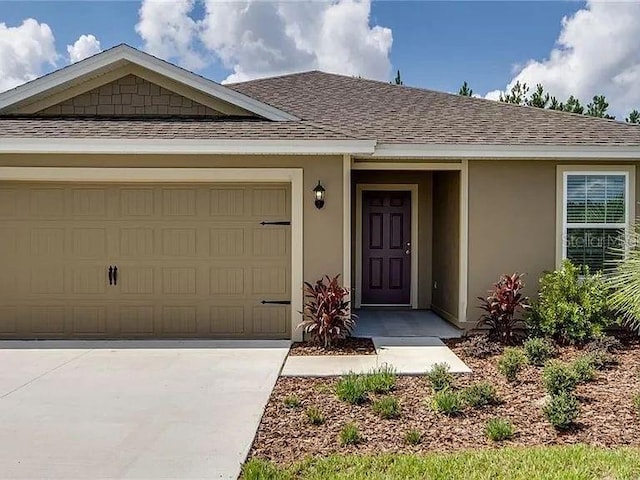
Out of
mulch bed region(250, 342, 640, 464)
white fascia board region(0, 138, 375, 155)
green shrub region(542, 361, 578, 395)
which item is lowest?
mulch bed region(250, 342, 640, 464)

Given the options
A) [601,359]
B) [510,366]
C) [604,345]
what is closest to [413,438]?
[510,366]

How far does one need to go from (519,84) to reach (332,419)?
69.1 feet

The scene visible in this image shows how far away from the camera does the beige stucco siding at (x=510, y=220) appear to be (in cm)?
826

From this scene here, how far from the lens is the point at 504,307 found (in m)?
7.50

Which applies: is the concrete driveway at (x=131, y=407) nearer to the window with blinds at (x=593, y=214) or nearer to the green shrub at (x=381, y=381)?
the green shrub at (x=381, y=381)

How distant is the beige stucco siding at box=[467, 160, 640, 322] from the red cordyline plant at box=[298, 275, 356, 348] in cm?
228

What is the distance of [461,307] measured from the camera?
8.44m

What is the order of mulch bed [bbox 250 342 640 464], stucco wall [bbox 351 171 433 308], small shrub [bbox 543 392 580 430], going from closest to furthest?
mulch bed [bbox 250 342 640 464], small shrub [bbox 543 392 580 430], stucco wall [bbox 351 171 433 308]

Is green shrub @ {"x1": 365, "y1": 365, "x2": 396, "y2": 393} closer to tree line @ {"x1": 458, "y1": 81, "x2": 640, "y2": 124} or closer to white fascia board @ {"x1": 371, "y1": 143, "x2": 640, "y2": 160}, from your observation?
white fascia board @ {"x1": 371, "y1": 143, "x2": 640, "y2": 160}

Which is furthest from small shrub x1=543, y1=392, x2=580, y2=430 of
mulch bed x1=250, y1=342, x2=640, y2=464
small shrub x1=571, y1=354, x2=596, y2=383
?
small shrub x1=571, y1=354, x2=596, y2=383

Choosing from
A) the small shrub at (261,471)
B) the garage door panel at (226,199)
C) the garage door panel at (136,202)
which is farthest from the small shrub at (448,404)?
the garage door panel at (136,202)

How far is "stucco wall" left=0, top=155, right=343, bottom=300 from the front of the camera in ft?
25.0

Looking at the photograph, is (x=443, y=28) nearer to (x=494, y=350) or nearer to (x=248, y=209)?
(x=248, y=209)

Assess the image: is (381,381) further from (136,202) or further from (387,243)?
(387,243)
